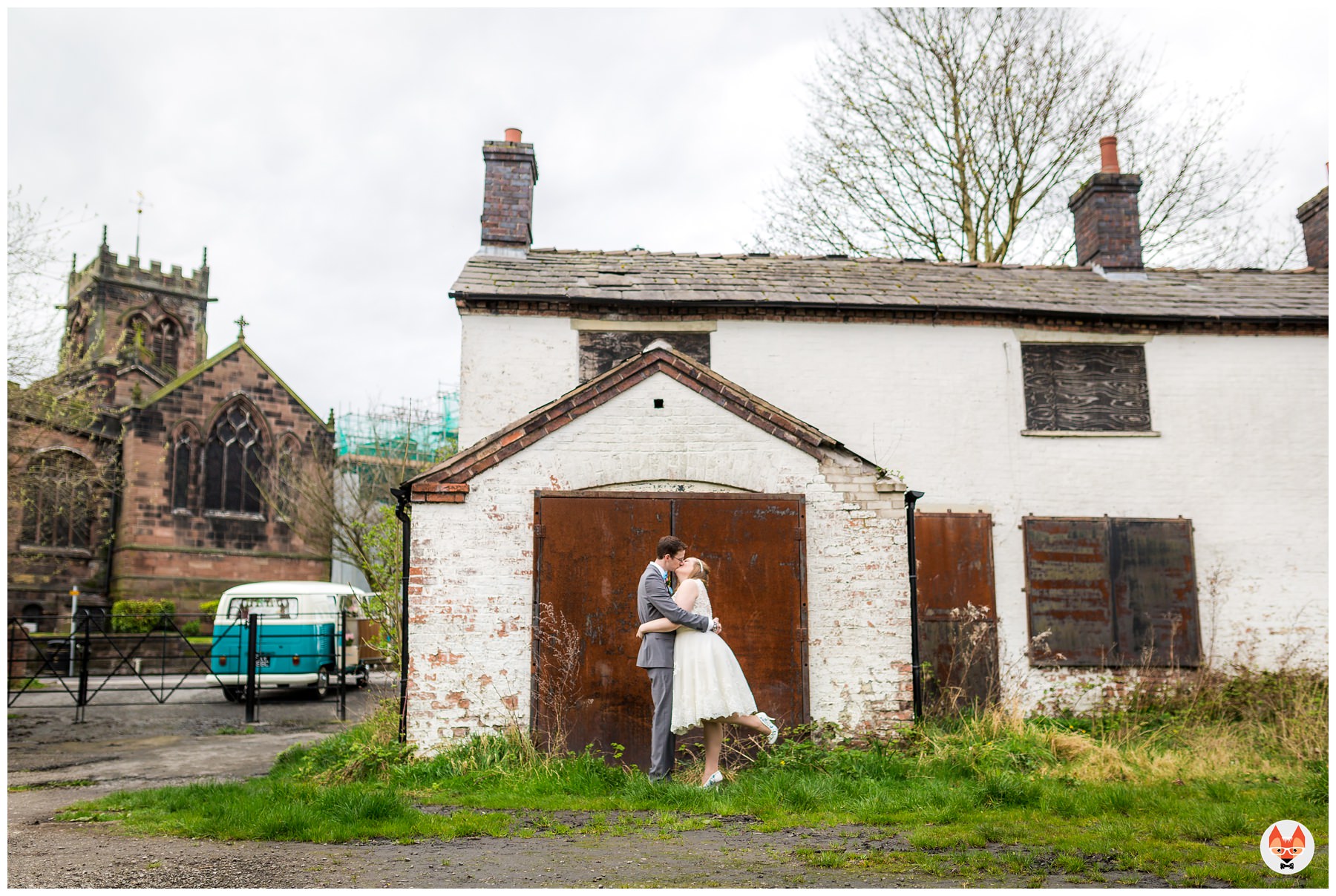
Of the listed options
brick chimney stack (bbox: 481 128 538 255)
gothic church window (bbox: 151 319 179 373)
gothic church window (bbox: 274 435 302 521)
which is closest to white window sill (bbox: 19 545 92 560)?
gothic church window (bbox: 274 435 302 521)

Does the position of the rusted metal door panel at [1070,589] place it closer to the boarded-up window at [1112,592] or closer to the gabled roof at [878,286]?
the boarded-up window at [1112,592]

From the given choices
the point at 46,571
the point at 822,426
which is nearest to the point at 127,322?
the point at 46,571

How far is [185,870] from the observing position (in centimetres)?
542

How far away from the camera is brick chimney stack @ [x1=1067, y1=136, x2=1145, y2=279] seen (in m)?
14.8

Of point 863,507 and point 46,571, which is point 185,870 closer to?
point 863,507

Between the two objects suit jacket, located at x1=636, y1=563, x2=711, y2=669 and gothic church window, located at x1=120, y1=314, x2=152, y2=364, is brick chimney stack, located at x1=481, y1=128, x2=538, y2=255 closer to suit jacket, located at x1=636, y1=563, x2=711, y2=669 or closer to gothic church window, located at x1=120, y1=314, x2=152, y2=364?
suit jacket, located at x1=636, y1=563, x2=711, y2=669

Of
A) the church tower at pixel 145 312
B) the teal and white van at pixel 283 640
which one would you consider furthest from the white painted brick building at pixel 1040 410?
the church tower at pixel 145 312

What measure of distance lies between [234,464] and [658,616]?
30506 mm

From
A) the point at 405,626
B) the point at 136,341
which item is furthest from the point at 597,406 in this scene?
the point at 136,341

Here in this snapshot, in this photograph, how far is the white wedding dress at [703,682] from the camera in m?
7.46

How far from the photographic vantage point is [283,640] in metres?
19.1

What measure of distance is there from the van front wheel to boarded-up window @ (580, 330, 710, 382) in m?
9.76

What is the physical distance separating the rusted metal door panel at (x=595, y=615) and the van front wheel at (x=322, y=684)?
38.1 ft

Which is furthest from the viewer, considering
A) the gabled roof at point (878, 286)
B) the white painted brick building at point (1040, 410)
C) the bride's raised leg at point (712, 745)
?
the gabled roof at point (878, 286)
